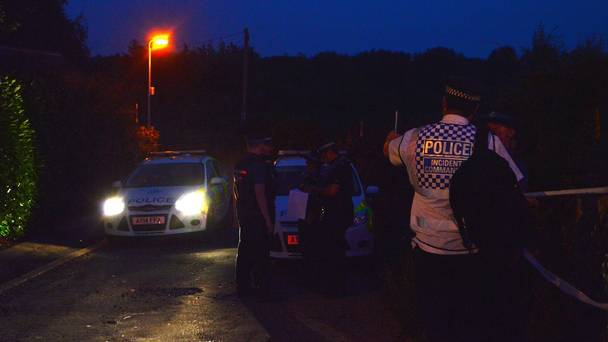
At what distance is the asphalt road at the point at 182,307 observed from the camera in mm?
7469

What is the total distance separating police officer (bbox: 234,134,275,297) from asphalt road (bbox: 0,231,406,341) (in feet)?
0.95

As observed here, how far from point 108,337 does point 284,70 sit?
91.6 meters

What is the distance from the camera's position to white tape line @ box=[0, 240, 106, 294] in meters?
10.1

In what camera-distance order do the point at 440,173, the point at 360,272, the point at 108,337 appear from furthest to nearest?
the point at 360,272 < the point at 108,337 < the point at 440,173

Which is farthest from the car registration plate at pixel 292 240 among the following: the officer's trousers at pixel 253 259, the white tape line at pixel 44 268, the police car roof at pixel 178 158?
the police car roof at pixel 178 158

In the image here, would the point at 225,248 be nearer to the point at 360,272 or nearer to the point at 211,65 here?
the point at 360,272

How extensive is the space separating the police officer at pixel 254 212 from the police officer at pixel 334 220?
2.01ft

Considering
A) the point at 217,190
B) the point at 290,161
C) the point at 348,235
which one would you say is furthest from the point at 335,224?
the point at 217,190

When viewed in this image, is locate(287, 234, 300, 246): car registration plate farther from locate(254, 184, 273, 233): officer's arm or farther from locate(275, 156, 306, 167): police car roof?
locate(275, 156, 306, 167): police car roof

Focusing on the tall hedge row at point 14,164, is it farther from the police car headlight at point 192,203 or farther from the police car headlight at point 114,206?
the police car headlight at point 192,203

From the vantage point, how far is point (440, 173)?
161 inches

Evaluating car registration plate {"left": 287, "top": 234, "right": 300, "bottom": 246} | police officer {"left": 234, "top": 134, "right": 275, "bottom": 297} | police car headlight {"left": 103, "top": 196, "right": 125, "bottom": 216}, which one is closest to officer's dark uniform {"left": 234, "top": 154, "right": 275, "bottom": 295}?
police officer {"left": 234, "top": 134, "right": 275, "bottom": 297}

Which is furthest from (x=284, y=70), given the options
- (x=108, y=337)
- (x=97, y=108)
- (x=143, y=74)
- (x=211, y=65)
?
(x=108, y=337)

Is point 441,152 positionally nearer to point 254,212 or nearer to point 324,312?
point 324,312
